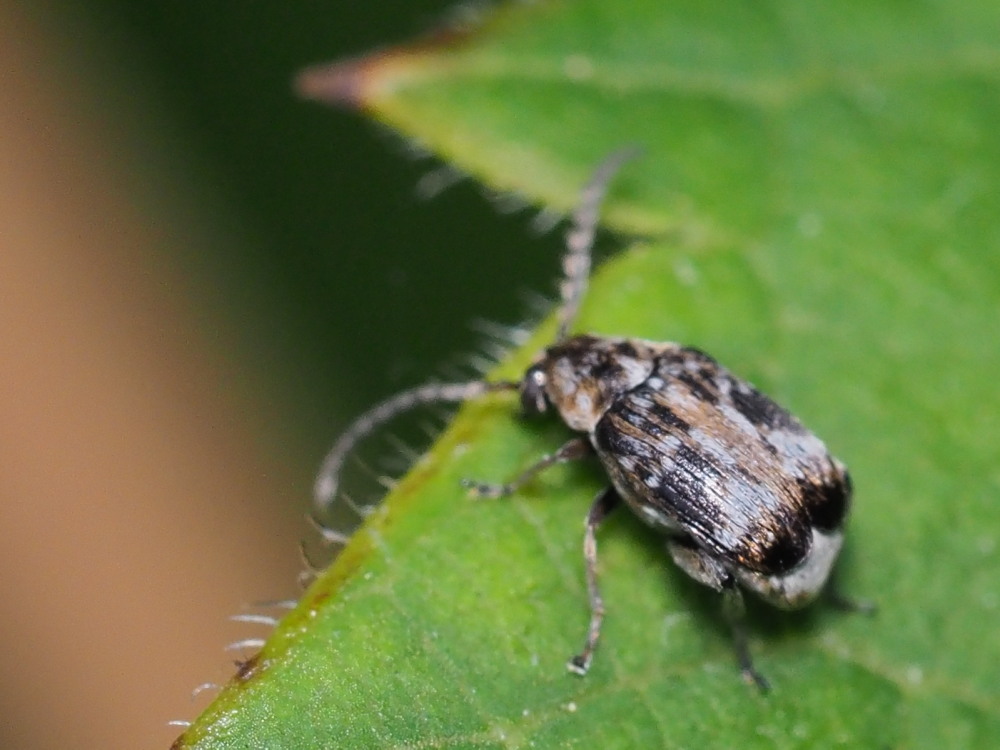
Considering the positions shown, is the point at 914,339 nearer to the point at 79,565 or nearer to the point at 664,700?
the point at 664,700

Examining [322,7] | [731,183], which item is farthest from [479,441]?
[322,7]

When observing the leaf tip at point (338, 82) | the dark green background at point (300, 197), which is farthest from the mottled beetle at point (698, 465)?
the dark green background at point (300, 197)

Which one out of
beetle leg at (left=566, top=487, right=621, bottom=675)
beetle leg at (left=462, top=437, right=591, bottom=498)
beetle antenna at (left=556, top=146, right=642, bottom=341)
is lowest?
beetle leg at (left=566, top=487, right=621, bottom=675)

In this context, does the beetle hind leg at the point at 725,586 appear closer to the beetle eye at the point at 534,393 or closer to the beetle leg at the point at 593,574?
the beetle leg at the point at 593,574

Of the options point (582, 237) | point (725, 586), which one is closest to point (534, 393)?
point (582, 237)

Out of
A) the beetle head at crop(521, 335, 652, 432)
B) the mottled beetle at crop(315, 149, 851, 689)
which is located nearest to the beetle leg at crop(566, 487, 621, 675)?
the mottled beetle at crop(315, 149, 851, 689)

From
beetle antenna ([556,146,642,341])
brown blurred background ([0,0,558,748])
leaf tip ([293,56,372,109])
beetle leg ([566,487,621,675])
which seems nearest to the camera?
beetle leg ([566,487,621,675])

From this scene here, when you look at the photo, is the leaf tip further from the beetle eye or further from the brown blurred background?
the brown blurred background
